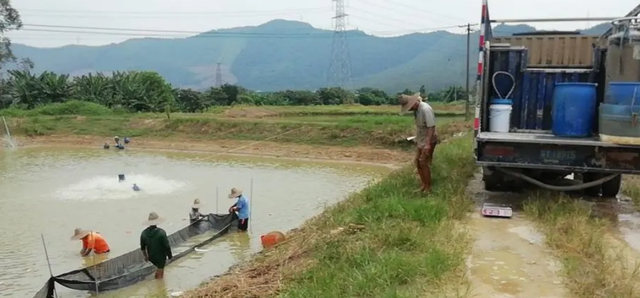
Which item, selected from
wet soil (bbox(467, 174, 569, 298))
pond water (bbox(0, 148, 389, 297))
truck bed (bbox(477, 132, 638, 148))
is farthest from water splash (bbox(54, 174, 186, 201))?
wet soil (bbox(467, 174, 569, 298))

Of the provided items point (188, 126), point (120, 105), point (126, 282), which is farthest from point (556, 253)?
point (120, 105)

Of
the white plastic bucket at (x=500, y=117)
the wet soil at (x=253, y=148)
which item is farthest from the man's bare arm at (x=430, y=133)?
the wet soil at (x=253, y=148)

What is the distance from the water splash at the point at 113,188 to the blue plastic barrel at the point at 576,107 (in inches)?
437

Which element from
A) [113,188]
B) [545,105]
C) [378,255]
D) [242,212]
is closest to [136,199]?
[113,188]

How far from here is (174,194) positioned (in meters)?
15.7

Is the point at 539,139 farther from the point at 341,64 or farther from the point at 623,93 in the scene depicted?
the point at 341,64

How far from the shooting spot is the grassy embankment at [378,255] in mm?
4828

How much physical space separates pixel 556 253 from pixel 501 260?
568 mm

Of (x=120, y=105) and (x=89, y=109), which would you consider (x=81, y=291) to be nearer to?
(x=89, y=109)

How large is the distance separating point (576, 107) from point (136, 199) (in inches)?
428

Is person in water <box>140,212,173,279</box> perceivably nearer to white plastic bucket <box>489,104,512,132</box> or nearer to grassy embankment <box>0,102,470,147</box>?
white plastic bucket <box>489,104,512,132</box>

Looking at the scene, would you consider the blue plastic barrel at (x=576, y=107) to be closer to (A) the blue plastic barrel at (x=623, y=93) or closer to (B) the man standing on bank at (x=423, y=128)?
(A) the blue plastic barrel at (x=623, y=93)

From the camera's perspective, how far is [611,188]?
8.41 m

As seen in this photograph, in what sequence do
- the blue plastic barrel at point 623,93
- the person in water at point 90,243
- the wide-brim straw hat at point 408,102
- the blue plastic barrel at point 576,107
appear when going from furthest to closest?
1. the person in water at point 90,243
2. the wide-brim straw hat at point 408,102
3. the blue plastic barrel at point 576,107
4. the blue plastic barrel at point 623,93
